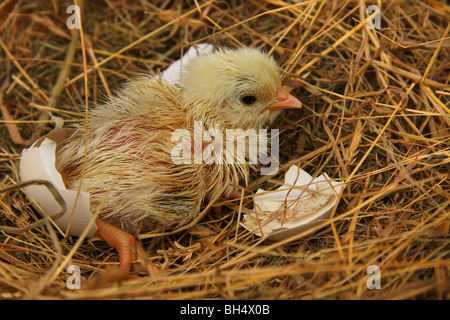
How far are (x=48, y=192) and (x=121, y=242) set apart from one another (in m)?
0.35

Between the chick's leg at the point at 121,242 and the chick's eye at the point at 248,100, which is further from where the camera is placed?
→ the chick's eye at the point at 248,100

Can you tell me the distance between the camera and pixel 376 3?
1963 millimetres

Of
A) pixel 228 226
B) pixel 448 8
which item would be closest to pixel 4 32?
pixel 228 226

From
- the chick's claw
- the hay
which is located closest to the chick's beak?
the hay

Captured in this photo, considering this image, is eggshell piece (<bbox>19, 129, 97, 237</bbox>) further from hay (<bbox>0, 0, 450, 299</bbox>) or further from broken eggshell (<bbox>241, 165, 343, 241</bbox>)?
broken eggshell (<bbox>241, 165, 343, 241</bbox>)

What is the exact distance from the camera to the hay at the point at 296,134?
4.25 feet

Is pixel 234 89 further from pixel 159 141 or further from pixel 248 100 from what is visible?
pixel 159 141

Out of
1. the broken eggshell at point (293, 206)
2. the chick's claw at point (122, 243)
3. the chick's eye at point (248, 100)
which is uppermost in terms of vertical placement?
the chick's eye at point (248, 100)

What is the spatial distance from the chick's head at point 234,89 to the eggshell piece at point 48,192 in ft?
1.98

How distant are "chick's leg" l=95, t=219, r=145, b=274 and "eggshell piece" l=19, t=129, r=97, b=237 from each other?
0.04 m

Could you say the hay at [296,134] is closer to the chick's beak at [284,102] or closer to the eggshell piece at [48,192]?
the eggshell piece at [48,192]

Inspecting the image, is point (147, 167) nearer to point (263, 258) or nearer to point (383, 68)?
point (263, 258)

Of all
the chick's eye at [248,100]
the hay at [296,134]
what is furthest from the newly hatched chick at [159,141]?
the hay at [296,134]
